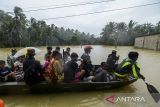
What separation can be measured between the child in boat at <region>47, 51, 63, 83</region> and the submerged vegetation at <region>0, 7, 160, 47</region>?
35.5 metres

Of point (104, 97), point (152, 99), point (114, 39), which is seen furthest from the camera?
point (114, 39)

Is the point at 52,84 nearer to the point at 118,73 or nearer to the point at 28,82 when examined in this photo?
the point at 28,82

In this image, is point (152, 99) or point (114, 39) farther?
point (114, 39)

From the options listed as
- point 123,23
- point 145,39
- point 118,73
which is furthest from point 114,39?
point 118,73

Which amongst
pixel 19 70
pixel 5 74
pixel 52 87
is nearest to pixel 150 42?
pixel 52 87

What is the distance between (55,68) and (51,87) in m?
0.76

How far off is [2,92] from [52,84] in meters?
1.77

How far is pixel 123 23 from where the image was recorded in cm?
7138

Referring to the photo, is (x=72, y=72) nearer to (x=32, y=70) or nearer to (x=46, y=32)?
(x=32, y=70)

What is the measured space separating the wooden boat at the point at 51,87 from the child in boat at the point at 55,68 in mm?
257

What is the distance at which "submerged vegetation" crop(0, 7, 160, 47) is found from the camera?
48781 millimetres

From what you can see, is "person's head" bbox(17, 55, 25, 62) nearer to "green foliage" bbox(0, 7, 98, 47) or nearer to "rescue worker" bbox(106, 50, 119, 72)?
"rescue worker" bbox(106, 50, 119, 72)

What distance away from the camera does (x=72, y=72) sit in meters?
7.62

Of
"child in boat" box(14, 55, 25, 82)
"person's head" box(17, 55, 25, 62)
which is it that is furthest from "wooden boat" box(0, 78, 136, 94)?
"person's head" box(17, 55, 25, 62)
